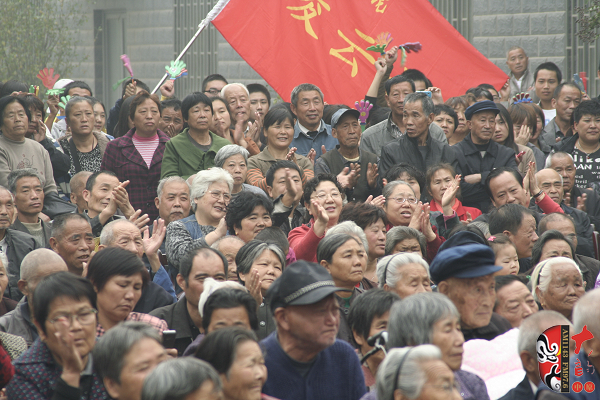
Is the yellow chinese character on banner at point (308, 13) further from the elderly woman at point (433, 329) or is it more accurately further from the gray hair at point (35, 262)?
the elderly woman at point (433, 329)

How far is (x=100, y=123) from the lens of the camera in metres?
9.30

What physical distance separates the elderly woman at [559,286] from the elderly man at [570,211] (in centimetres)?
198

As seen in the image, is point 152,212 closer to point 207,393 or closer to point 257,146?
point 257,146

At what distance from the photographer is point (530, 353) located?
11.1 ft

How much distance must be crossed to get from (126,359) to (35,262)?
194 cm

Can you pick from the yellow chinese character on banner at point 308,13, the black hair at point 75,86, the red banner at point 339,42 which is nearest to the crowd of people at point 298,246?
the black hair at point 75,86

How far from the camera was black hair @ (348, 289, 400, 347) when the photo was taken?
3988mm

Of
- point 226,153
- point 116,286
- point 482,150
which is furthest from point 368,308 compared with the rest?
point 482,150

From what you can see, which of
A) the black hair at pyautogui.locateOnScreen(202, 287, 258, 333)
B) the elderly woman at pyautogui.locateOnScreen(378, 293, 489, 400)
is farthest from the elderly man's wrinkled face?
the black hair at pyautogui.locateOnScreen(202, 287, 258, 333)

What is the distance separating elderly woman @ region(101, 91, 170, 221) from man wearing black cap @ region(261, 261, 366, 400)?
14.0 ft

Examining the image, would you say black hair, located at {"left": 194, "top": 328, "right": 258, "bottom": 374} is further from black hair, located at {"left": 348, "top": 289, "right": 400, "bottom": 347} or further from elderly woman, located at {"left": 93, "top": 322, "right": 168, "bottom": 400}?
black hair, located at {"left": 348, "top": 289, "right": 400, "bottom": 347}

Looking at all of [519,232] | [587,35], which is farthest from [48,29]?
[519,232]

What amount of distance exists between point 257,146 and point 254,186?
163cm

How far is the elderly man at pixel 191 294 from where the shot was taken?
4.50 m
